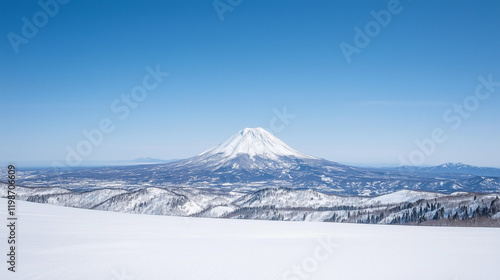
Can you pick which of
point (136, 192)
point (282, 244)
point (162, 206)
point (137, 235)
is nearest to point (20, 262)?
point (137, 235)

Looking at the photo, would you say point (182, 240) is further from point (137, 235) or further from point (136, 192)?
point (136, 192)
